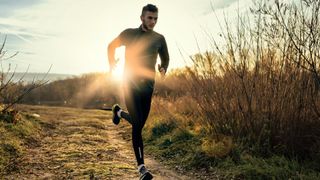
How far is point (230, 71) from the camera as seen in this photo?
717 cm

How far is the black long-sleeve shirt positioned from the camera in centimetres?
556

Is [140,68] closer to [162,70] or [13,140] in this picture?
[162,70]

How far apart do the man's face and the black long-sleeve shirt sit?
9 centimetres

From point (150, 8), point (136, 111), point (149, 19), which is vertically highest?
point (150, 8)

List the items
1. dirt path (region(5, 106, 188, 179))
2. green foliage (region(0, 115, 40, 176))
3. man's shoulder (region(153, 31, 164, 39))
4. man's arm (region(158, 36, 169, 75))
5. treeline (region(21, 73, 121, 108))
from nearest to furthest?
man's shoulder (region(153, 31, 164, 39)) → man's arm (region(158, 36, 169, 75)) → dirt path (region(5, 106, 188, 179)) → green foliage (region(0, 115, 40, 176)) → treeline (region(21, 73, 121, 108))

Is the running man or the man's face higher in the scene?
the man's face

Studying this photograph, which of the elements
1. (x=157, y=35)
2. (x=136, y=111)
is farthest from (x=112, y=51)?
(x=136, y=111)

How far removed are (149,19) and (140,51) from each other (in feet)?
1.54

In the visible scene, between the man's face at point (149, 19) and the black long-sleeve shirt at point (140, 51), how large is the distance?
89 millimetres

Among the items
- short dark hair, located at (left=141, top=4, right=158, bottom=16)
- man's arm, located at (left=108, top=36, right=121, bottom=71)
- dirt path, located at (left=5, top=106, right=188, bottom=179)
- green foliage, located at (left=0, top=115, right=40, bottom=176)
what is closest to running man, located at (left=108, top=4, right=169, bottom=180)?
short dark hair, located at (left=141, top=4, right=158, bottom=16)

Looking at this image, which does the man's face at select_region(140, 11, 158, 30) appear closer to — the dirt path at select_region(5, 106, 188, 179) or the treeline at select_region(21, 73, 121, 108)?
the dirt path at select_region(5, 106, 188, 179)

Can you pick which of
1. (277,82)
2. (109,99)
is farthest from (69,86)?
(277,82)

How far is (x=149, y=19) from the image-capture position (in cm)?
555

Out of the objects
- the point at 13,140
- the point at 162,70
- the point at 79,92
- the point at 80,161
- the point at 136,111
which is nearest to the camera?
the point at 136,111
